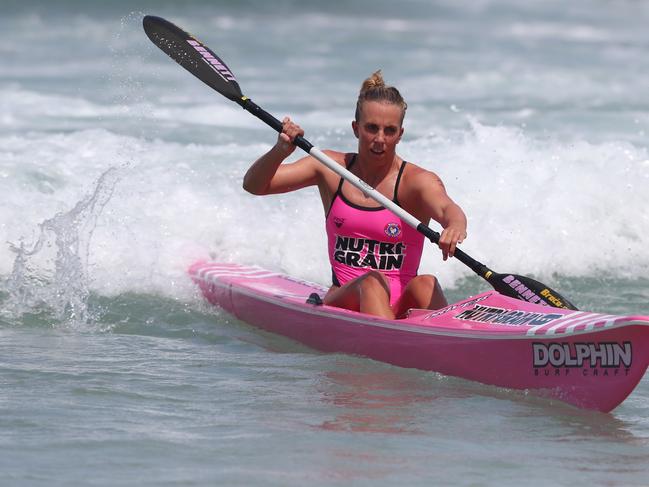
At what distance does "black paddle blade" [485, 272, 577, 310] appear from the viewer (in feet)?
16.4

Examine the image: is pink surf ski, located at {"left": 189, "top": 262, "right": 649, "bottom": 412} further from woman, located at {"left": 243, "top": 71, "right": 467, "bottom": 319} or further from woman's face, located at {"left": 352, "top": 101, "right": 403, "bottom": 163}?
woman's face, located at {"left": 352, "top": 101, "right": 403, "bottom": 163}

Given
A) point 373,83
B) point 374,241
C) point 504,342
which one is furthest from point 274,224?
point 504,342

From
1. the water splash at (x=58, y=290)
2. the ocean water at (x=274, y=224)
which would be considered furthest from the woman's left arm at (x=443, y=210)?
the water splash at (x=58, y=290)

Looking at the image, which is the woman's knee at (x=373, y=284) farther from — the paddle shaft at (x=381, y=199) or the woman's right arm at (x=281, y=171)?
the woman's right arm at (x=281, y=171)

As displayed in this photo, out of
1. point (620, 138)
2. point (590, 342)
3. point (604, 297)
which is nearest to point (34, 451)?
point (590, 342)

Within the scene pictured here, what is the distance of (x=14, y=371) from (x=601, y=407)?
219 centimetres

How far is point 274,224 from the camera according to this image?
8.57m

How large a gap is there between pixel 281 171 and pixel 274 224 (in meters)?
3.34

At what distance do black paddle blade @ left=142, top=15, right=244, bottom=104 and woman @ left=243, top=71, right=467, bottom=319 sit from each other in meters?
0.72

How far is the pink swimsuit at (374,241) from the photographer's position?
5.18 m

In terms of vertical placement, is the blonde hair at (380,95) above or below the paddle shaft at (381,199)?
above

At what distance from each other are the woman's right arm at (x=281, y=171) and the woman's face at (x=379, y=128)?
0.28 meters

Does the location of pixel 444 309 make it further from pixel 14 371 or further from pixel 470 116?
pixel 470 116

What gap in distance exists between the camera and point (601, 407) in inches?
167
